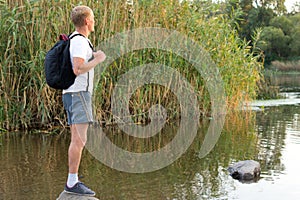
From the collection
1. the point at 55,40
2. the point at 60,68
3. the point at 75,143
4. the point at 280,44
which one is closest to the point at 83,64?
the point at 60,68

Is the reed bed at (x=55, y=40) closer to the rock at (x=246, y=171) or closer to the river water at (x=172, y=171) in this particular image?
the river water at (x=172, y=171)

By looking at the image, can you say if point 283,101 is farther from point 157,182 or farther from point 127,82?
point 157,182

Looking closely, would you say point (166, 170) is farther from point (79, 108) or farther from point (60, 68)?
point (60, 68)

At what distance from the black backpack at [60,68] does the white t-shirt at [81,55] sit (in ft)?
0.16

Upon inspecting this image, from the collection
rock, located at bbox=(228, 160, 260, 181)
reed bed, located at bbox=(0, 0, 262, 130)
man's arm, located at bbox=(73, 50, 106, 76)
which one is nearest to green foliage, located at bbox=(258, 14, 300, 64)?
reed bed, located at bbox=(0, 0, 262, 130)

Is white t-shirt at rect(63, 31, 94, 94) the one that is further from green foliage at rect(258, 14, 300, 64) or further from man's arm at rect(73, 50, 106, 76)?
green foliage at rect(258, 14, 300, 64)

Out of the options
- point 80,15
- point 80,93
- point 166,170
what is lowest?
point 166,170

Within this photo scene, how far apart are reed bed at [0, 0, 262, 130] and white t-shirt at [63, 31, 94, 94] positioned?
10.6ft

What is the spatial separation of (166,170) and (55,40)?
3134mm

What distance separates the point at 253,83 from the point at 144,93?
264 cm

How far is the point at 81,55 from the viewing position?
11.3ft

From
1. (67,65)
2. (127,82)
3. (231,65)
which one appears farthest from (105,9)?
(67,65)

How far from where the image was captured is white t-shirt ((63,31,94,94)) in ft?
11.4

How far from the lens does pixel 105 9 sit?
738 cm
